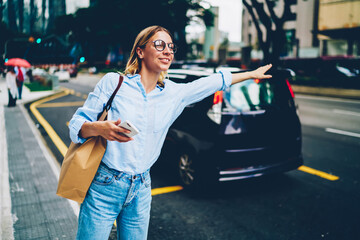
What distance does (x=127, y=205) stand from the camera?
173cm

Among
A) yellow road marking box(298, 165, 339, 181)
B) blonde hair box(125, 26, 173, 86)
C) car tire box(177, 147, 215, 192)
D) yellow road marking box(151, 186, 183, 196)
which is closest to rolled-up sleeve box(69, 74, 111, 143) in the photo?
blonde hair box(125, 26, 173, 86)

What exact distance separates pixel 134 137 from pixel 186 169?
2946 millimetres

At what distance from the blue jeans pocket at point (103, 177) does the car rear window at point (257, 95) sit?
2651 mm

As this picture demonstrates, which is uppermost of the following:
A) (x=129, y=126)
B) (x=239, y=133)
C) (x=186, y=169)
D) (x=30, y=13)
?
Answer: (x=30, y=13)

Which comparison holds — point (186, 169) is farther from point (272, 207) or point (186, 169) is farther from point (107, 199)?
point (107, 199)

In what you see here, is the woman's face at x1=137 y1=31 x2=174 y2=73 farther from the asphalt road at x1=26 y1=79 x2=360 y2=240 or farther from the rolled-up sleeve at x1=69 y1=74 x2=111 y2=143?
the asphalt road at x1=26 y1=79 x2=360 y2=240

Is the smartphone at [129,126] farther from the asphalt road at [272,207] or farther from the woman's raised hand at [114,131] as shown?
the asphalt road at [272,207]

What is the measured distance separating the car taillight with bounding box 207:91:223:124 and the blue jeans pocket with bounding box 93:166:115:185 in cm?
250

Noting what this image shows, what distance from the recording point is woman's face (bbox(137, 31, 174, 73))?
5.56ft

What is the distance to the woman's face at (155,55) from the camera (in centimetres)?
169

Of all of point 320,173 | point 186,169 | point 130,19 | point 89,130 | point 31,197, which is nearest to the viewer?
point 89,130

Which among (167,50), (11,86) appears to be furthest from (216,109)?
(11,86)

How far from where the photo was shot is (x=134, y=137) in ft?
5.31

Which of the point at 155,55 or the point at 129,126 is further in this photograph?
the point at 155,55
